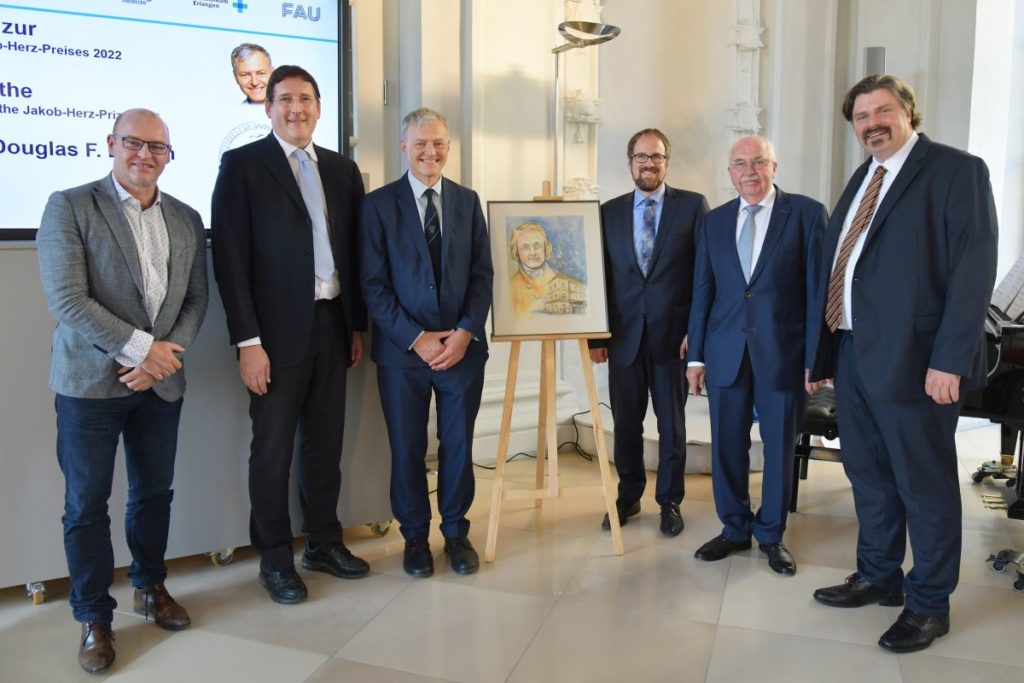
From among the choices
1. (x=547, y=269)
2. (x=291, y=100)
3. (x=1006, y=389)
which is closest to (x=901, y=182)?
A: (x=1006, y=389)

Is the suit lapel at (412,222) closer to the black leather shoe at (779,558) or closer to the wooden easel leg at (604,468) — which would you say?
the wooden easel leg at (604,468)

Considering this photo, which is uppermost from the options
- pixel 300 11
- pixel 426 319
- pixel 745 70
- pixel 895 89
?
pixel 745 70

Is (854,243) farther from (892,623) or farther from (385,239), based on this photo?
(385,239)

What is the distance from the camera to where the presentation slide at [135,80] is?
3.07 metres

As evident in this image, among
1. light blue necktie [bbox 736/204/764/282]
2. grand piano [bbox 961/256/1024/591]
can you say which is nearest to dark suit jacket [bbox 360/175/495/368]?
light blue necktie [bbox 736/204/764/282]

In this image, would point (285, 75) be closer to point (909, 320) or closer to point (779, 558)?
point (909, 320)

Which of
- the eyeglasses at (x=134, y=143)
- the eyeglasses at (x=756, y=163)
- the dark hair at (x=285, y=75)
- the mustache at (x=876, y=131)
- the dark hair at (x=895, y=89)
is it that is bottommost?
the eyeglasses at (x=134, y=143)

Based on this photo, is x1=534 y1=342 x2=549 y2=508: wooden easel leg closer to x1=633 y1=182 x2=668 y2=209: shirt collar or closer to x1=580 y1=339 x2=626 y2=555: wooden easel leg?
x1=580 y1=339 x2=626 y2=555: wooden easel leg

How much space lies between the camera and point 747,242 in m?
3.25

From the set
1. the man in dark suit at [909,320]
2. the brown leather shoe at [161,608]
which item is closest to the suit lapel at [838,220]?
the man in dark suit at [909,320]

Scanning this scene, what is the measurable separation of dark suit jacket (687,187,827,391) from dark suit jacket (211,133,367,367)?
5.10 feet

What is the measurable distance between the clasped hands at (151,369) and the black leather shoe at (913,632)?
2359 mm

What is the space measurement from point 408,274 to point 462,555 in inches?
43.2

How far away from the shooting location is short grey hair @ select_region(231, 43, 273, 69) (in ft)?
11.4
